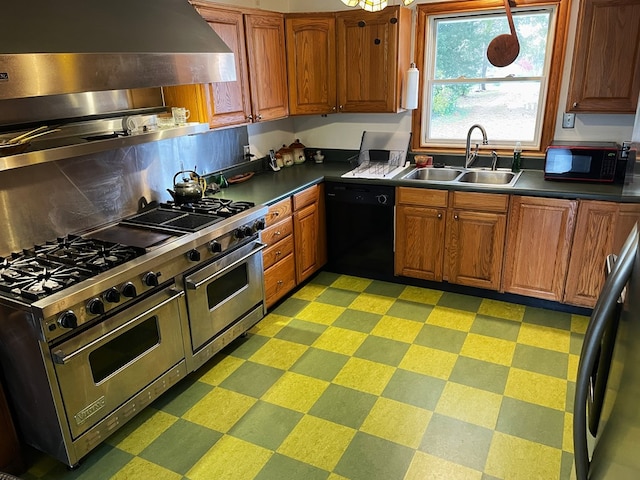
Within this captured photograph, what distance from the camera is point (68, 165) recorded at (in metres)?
2.54

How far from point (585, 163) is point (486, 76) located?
1.03 meters

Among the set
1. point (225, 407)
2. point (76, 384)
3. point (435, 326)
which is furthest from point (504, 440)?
point (76, 384)

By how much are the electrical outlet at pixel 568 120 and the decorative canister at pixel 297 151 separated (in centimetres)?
215

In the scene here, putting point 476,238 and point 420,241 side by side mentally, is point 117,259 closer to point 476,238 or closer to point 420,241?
point 420,241

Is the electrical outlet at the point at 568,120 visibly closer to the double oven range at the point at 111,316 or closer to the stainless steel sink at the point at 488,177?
the stainless steel sink at the point at 488,177

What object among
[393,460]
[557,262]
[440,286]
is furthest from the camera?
[440,286]

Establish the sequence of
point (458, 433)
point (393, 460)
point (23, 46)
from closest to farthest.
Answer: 1. point (23, 46)
2. point (393, 460)
3. point (458, 433)

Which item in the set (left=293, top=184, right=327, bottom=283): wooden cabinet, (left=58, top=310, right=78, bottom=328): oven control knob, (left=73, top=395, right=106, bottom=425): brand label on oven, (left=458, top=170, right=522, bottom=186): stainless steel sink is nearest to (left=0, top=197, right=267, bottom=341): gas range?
(left=58, top=310, right=78, bottom=328): oven control knob

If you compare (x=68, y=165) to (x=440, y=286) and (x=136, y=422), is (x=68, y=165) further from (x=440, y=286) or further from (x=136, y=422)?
(x=440, y=286)

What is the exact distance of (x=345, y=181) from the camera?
3.76m

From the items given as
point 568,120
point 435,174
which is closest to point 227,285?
point 435,174

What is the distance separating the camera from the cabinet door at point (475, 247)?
3393 millimetres

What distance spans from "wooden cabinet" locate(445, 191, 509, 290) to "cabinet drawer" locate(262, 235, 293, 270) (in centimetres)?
119

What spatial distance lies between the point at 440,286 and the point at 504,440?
165 cm
